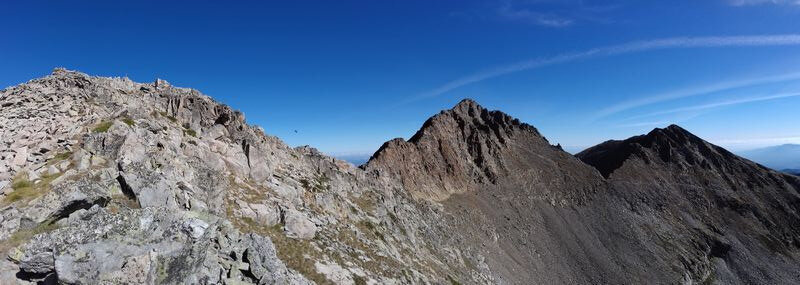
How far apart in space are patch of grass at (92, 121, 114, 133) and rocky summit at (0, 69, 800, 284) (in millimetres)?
141

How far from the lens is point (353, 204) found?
60.2 metres

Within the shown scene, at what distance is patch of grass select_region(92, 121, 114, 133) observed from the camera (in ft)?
107

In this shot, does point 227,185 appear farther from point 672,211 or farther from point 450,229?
point 672,211

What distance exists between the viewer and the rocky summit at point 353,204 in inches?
871

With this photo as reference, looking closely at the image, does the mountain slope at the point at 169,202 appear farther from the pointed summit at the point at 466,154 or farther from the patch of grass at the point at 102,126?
the pointed summit at the point at 466,154

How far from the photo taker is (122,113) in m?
38.7

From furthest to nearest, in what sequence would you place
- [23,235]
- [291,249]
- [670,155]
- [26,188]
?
[670,155], [291,249], [26,188], [23,235]

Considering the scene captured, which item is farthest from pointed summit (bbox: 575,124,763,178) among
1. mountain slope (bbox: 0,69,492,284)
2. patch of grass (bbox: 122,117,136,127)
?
patch of grass (bbox: 122,117,136,127)

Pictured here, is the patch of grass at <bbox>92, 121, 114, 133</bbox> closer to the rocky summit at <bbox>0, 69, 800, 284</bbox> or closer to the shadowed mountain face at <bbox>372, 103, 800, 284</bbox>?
the rocky summit at <bbox>0, 69, 800, 284</bbox>

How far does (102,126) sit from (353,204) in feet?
112

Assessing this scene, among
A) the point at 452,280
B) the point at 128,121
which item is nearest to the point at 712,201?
the point at 452,280

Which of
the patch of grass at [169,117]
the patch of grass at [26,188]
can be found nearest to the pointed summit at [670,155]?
the patch of grass at [169,117]

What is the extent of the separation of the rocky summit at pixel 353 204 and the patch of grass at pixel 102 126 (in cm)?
14

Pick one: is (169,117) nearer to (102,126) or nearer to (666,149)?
(102,126)
